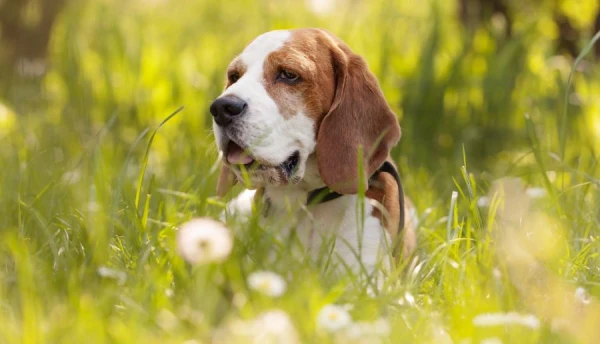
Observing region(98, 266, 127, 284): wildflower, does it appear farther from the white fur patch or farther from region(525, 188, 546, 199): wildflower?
region(525, 188, 546, 199): wildflower

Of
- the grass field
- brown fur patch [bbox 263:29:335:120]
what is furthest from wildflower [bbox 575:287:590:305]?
brown fur patch [bbox 263:29:335:120]

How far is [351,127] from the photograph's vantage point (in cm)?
335

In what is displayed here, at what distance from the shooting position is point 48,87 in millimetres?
6297

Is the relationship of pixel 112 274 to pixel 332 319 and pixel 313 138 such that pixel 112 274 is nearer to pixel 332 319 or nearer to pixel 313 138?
pixel 332 319

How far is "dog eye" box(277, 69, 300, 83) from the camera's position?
331 centimetres

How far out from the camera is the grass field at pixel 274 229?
84.1 inches

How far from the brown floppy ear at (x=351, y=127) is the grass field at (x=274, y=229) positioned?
328mm

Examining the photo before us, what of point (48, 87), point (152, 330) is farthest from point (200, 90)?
point (152, 330)

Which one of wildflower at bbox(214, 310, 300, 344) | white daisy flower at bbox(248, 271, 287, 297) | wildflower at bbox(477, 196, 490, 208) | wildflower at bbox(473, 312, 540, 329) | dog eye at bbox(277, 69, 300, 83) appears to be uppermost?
dog eye at bbox(277, 69, 300, 83)

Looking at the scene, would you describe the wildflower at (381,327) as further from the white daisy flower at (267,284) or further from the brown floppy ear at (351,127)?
the brown floppy ear at (351,127)

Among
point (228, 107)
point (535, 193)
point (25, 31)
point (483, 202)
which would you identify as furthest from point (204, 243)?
point (25, 31)

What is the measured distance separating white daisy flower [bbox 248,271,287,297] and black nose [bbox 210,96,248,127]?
0.95 metres

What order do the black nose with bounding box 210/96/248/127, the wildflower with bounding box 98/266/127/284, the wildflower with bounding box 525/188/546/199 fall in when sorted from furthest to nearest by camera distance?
the wildflower with bounding box 525/188/546/199 → the black nose with bounding box 210/96/248/127 → the wildflower with bounding box 98/266/127/284

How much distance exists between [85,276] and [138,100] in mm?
3267
